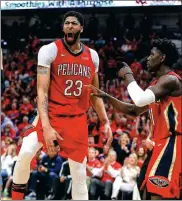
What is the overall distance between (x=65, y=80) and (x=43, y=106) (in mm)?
382

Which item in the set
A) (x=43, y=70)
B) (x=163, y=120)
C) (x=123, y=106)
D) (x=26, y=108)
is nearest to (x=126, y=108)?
Answer: (x=123, y=106)

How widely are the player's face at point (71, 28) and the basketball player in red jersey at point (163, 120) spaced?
2.58ft

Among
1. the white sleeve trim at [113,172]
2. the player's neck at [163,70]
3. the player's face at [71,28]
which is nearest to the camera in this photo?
the player's neck at [163,70]

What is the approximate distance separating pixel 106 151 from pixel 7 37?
9145 millimetres

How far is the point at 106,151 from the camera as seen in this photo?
9.86 metres

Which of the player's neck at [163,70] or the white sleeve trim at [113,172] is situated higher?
the player's neck at [163,70]

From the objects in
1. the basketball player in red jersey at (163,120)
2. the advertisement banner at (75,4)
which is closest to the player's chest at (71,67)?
the basketball player in red jersey at (163,120)

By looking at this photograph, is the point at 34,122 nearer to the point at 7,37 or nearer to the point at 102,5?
the point at 102,5

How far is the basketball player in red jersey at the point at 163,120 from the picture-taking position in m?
4.33

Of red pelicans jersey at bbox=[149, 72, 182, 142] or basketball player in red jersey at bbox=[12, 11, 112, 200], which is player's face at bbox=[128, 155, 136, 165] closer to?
basketball player in red jersey at bbox=[12, 11, 112, 200]

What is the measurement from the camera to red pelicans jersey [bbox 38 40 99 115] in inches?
200

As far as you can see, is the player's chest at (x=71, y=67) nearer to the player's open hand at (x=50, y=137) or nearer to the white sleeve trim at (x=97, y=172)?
the player's open hand at (x=50, y=137)

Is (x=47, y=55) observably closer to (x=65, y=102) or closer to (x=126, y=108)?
(x=65, y=102)

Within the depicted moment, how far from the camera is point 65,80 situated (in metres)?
5.09
